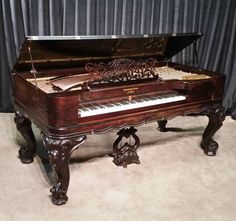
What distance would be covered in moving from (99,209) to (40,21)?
2.07 m

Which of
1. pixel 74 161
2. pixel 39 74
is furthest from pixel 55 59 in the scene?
pixel 74 161

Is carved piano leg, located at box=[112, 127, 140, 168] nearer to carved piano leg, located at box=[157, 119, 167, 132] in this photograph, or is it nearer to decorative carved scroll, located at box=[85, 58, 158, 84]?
decorative carved scroll, located at box=[85, 58, 158, 84]

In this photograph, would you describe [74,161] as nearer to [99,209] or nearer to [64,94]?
[99,209]

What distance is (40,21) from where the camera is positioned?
3.27 meters

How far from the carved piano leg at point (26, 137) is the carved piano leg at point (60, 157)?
1.64 feet

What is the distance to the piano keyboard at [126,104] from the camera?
1938mm

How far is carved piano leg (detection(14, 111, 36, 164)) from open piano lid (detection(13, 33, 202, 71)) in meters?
0.36

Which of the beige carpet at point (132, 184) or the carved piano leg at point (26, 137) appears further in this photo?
the carved piano leg at point (26, 137)

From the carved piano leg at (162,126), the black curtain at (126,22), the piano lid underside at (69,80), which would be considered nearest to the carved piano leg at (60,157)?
the piano lid underside at (69,80)

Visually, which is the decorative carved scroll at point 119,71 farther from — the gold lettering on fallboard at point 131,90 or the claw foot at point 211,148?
the claw foot at point 211,148

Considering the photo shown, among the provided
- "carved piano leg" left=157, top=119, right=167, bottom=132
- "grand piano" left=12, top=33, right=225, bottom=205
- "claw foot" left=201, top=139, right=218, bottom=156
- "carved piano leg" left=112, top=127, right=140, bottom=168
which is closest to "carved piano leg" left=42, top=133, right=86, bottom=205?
"grand piano" left=12, top=33, right=225, bottom=205

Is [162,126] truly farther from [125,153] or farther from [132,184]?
[132,184]

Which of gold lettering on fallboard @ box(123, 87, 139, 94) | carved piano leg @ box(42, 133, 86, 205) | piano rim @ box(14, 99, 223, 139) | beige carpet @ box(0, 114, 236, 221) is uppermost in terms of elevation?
gold lettering on fallboard @ box(123, 87, 139, 94)

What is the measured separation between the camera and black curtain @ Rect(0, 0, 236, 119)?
3.27 meters
